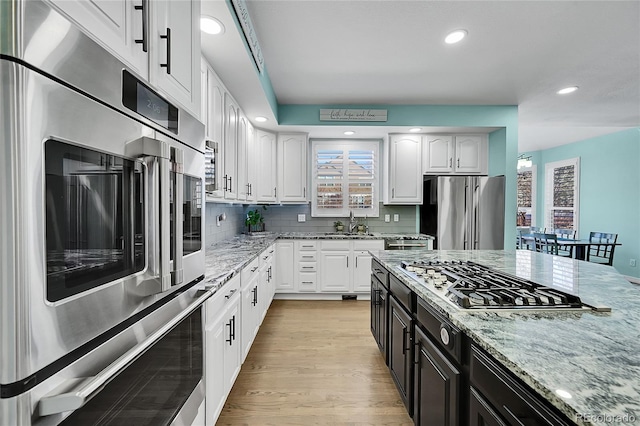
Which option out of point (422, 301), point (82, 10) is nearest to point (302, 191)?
point (422, 301)

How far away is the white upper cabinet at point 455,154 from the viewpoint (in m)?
4.32

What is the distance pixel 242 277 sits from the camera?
85.4 inches

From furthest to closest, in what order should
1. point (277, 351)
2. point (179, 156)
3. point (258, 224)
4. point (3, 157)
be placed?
point (258, 224), point (277, 351), point (179, 156), point (3, 157)

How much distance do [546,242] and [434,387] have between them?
15.9 ft

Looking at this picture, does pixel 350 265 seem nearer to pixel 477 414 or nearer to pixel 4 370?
pixel 477 414

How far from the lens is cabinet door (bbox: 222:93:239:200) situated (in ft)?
8.82

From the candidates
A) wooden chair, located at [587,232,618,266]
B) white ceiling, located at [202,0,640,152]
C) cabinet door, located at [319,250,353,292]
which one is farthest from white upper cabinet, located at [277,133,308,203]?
wooden chair, located at [587,232,618,266]

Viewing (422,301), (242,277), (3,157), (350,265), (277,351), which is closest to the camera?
(3,157)

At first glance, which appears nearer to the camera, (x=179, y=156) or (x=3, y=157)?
(x=3, y=157)

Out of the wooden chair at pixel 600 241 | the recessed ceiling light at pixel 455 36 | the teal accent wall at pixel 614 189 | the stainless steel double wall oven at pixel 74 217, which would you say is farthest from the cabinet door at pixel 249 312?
the teal accent wall at pixel 614 189

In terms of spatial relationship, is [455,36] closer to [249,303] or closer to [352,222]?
[249,303]

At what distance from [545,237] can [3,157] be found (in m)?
6.18

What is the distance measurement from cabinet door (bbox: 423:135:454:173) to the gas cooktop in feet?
8.73

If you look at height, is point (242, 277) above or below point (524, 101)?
below
